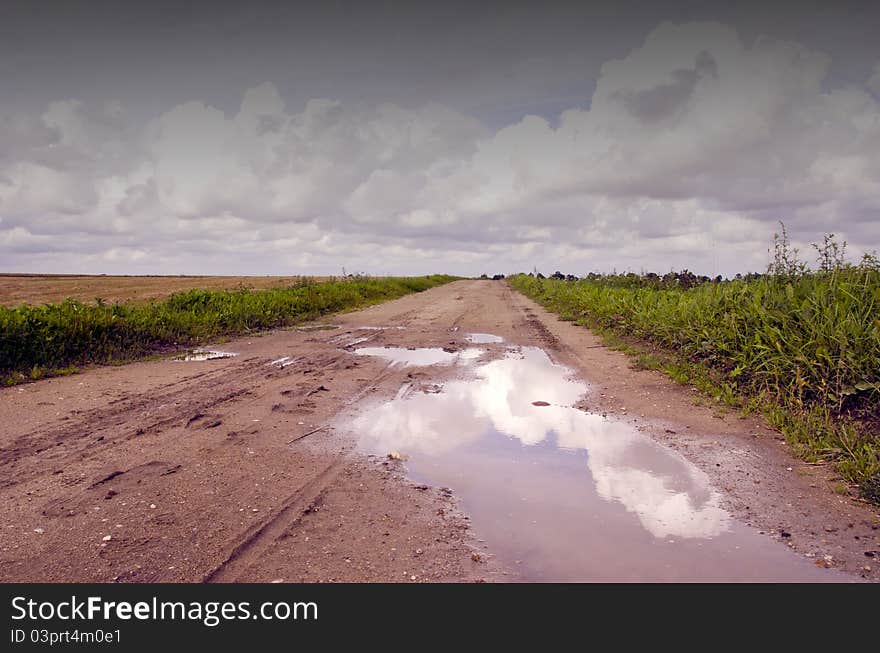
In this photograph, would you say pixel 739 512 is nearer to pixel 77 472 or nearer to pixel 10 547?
pixel 10 547

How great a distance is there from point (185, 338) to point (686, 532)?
955 centimetres

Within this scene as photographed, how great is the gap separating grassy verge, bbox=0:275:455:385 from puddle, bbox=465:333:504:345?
4.76 m

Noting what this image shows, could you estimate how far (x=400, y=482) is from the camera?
13.7 ft

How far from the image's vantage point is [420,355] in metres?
9.78

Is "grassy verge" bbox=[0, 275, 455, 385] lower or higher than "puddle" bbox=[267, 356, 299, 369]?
higher

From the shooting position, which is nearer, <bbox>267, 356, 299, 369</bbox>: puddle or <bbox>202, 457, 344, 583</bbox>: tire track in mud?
<bbox>202, 457, 344, 583</bbox>: tire track in mud

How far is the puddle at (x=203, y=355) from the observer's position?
30.2ft

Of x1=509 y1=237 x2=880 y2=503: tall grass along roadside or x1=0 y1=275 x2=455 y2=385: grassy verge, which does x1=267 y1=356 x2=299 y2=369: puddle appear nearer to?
x1=0 y1=275 x2=455 y2=385: grassy verge

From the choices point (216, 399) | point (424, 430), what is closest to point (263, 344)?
point (216, 399)

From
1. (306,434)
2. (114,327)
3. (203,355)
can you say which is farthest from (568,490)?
(114,327)

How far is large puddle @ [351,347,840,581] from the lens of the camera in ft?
10.2

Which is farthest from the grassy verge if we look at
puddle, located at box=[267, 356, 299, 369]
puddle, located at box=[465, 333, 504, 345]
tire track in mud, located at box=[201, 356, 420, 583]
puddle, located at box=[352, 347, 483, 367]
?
tire track in mud, located at box=[201, 356, 420, 583]

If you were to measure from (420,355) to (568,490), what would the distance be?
585cm

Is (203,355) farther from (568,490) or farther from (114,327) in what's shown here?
(568,490)
